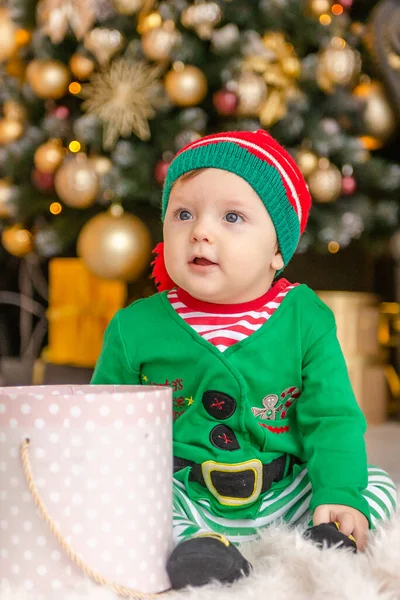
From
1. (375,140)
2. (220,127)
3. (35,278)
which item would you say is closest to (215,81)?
(220,127)

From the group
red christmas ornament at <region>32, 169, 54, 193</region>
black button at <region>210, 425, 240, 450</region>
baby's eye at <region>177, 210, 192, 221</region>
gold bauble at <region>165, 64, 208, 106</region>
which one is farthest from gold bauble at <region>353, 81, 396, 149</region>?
black button at <region>210, 425, 240, 450</region>

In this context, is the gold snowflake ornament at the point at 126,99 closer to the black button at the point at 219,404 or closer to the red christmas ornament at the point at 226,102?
the red christmas ornament at the point at 226,102

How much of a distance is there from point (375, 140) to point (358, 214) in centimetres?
28

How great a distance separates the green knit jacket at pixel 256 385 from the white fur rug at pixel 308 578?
0.35 ft

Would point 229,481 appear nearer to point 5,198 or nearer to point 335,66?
point 335,66

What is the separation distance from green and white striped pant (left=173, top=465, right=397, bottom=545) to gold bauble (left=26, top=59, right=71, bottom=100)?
1682 mm

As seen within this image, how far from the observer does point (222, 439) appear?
0.92 metres

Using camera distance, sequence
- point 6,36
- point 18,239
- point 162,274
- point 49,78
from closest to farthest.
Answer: point 162,274 < point 49,78 < point 6,36 < point 18,239

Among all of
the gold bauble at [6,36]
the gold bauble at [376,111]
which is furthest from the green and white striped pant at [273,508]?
the gold bauble at [6,36]

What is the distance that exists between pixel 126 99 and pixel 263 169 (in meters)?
1.34

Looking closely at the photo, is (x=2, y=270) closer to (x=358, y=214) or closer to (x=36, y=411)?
(x=358, y=214)

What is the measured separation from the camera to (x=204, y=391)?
0.92 meters

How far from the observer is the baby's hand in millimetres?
830

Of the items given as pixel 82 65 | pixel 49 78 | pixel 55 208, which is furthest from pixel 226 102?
pixel 55 208
